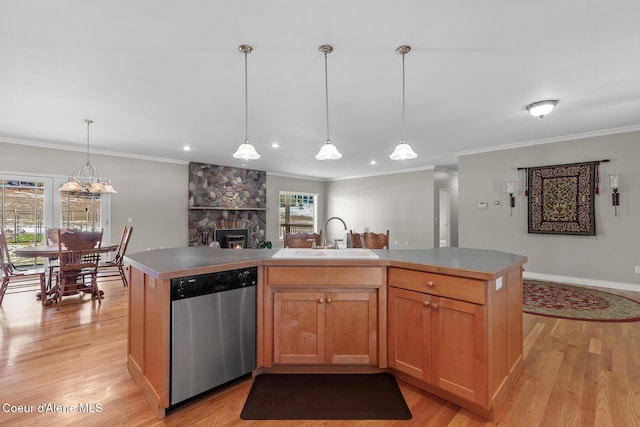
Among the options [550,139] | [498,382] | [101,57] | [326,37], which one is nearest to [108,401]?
[498,382]

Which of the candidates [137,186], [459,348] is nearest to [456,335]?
[459,348]

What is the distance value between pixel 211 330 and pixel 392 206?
24.7 ft

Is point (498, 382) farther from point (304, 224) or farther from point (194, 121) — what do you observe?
point (304, 224)

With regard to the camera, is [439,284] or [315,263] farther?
[315,263]

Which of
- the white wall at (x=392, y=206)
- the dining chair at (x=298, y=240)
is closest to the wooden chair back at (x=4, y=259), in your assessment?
the dining chair at (x=298, y=240)

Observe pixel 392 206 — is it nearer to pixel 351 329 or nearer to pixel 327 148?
pixel 327 148

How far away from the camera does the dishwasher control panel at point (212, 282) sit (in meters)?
1.68

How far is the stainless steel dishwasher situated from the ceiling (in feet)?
6.04

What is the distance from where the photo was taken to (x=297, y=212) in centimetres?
998

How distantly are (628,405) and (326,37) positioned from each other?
3.19 metres

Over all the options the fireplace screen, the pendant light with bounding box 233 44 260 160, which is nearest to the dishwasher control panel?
the pendant light with bounding box 233 44 260 160

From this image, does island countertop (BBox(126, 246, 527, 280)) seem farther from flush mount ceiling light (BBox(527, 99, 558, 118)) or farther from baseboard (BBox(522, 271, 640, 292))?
baseboard (BBox(522, 271, 640, 292))

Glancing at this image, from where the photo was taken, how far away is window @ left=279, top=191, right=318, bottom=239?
9602 mm

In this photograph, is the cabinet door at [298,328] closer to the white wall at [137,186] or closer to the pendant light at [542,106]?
the pendant light at [542,106]
